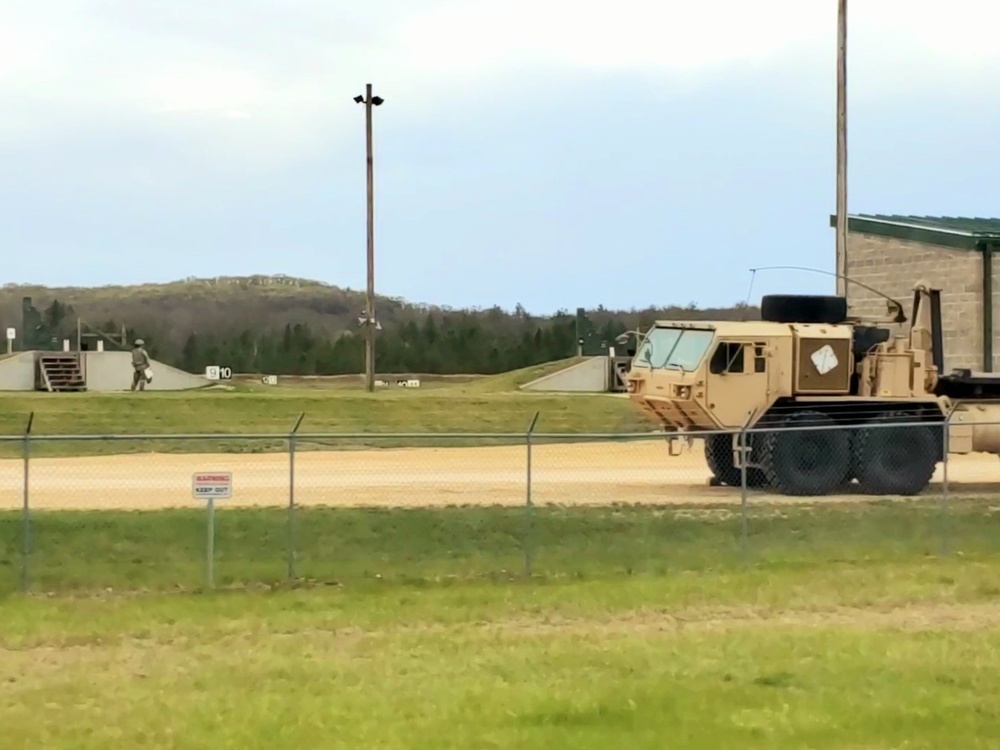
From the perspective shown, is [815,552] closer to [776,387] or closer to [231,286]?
[776,387]

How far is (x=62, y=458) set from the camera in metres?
27.1

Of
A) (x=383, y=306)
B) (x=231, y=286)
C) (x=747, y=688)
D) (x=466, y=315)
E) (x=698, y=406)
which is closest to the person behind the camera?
(x=747, y=688)

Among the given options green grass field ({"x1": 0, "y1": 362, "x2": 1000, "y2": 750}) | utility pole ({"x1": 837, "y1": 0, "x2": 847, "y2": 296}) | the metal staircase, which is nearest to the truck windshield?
green grass field ({"x1": 0, "y1": 362, "x2": 1000, "y2": 750})

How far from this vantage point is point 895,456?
22.0m

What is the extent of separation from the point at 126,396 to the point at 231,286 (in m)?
104

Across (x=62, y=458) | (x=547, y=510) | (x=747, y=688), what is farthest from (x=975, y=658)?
(x=62, y=458)

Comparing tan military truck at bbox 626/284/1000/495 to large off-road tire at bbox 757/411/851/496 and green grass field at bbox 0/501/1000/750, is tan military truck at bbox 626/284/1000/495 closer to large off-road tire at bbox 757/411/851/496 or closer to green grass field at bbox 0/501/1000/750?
large off-road tire at bbox 757/411/851/496

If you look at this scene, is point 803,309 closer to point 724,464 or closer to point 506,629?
point 724,464

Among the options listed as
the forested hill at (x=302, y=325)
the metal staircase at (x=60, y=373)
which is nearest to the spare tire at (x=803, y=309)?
the forested hill at (x=302, y=325)

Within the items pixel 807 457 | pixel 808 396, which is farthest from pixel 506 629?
pixel 808 396

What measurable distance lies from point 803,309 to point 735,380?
1.90m

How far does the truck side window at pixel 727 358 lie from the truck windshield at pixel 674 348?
171mm

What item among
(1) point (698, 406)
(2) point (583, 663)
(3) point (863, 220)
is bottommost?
(2) point (583, 663)

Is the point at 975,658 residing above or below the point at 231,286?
below
